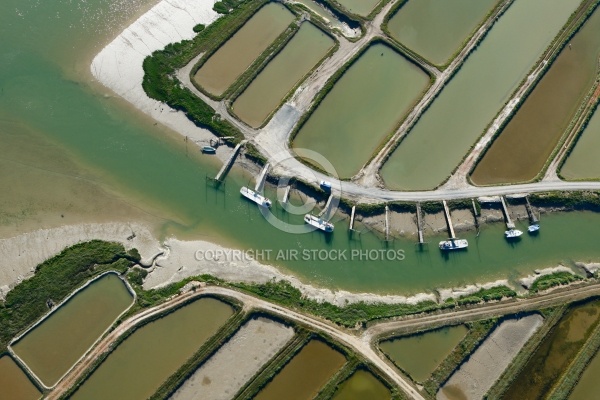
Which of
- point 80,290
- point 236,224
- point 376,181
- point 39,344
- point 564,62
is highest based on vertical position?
point 564,62

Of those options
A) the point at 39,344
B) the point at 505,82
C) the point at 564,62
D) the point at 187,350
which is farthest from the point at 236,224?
the point at 564,62

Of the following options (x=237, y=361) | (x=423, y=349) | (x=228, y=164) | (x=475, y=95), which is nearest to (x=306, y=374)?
(x=237, y=361)

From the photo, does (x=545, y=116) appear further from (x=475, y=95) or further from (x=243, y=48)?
(x=243, y=48)

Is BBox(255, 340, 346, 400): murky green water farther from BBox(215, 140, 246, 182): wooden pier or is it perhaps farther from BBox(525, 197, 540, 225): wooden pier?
BBox(525, 197, 540, 225): wooden pier

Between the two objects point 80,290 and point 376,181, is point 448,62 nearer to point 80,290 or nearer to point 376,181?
point 376,181

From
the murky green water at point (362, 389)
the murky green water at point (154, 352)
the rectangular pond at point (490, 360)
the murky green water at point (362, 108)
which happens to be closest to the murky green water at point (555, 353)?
the rectangular pond at point (490, 360)

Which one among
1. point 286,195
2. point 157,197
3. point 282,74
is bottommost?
point 157,197
